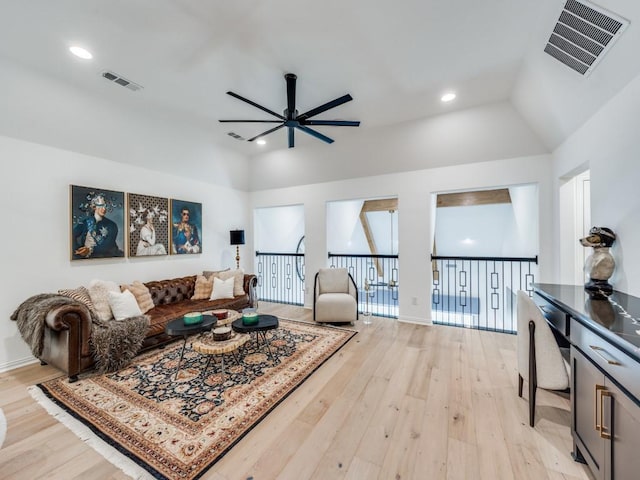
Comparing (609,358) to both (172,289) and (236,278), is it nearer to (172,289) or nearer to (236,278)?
(236,278)

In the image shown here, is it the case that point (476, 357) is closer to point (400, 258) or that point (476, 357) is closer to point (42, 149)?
point (400, 258)

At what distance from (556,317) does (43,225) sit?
516 centimetres

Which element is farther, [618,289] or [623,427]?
[618,289]

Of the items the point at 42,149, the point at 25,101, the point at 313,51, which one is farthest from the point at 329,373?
the point at 25,101

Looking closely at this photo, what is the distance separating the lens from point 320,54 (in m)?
2.63

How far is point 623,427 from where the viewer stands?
1131 millimetres

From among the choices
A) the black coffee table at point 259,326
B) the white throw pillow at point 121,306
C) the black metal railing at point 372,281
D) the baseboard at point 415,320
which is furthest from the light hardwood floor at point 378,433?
the black metal railing at point 372,281

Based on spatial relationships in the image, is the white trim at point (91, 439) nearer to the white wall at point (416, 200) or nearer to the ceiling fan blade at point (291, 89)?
the ceiling fan blade at point (291, 89)

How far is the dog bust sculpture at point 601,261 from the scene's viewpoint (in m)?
2.14

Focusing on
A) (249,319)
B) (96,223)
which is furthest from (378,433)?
(96,223)

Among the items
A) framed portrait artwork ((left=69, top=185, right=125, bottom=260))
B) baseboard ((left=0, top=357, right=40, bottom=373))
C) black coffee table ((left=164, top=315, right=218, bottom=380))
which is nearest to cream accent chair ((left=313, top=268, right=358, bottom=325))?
black coffee table ((left=164, top=315, right=218, bottom=380))

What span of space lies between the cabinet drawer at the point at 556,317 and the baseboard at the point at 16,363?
5132 mm

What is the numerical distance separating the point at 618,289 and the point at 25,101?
234 inches

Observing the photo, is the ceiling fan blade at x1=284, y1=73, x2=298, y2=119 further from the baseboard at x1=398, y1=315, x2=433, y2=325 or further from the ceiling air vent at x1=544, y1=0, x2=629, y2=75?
the baseboard at x1=398, y1=315, x2=433, y2=325
